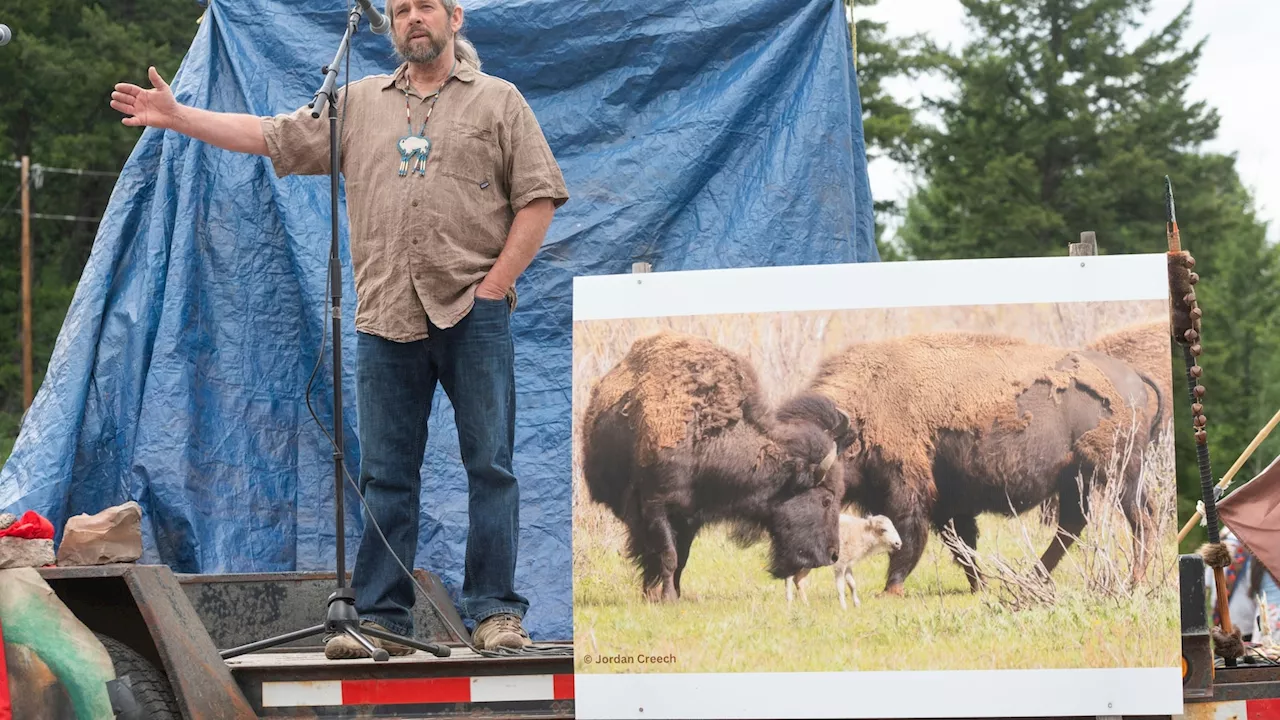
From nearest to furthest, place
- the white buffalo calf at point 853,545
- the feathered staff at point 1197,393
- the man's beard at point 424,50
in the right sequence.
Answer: the white buffalo calf at point 853,545
the feathered staff at point 1197,393
the man's beard at point 424,50

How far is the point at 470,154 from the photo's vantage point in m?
3.70

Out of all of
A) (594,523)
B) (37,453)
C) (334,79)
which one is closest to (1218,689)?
(594,523)

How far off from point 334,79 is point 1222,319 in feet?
95.0

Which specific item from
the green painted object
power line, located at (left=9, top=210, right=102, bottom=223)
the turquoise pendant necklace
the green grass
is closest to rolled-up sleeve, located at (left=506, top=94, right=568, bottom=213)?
the turquoise pendant necklace

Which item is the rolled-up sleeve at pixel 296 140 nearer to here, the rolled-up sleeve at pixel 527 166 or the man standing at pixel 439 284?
the man standing at pixel 439 284

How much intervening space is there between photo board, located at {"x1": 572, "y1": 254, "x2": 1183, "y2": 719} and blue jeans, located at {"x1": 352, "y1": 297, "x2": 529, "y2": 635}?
0.63 m

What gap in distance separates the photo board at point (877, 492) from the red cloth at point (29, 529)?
125 cm

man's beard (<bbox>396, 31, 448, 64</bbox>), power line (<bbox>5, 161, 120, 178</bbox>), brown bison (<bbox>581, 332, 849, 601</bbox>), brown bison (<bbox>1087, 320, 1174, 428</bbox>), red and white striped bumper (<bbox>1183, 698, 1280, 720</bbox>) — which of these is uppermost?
power line (<bbox>5, 161, 120, 178</bbox>)

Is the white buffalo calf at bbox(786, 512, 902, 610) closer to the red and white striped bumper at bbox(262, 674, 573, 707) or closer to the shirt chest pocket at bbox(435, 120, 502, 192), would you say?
the red and white striped bumper at bbox(262, 674, 573, 707)

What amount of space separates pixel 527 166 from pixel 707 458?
42.6 inches

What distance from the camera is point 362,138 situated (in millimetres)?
3816

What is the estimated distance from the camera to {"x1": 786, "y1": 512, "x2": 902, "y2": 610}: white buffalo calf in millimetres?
2932

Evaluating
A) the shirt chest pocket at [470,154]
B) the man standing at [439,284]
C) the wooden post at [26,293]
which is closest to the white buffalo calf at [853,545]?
the man standing at [439,284]

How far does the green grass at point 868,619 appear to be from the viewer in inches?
111
